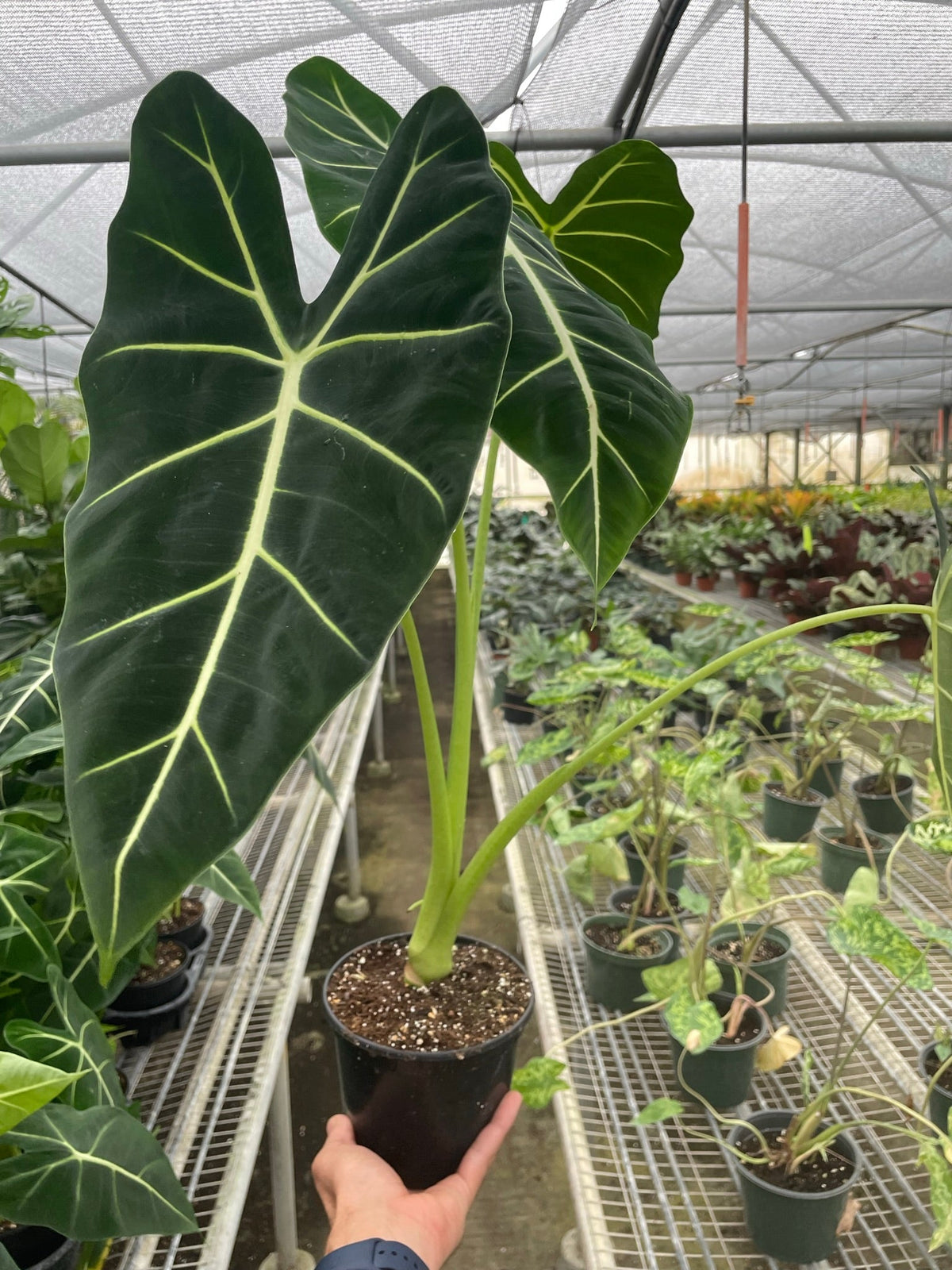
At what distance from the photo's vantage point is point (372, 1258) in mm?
674

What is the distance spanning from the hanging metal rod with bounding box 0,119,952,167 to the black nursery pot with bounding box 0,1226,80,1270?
278cm

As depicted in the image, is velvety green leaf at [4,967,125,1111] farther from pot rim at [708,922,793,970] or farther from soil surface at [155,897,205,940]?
pot rim at [708,922,793,970]

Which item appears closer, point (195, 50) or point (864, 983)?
point (864, 983)

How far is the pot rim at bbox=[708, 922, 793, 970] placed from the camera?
3.86ft

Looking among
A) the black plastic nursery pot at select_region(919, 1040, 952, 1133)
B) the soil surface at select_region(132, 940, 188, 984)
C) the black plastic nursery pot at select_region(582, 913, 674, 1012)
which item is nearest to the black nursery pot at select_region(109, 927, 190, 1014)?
the soil surface at select_region(132, 940, 188, 984)

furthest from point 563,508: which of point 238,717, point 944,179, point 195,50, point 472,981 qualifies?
point 944,179

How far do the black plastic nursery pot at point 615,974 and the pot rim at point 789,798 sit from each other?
1.73ft

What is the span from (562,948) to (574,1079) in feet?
0.91

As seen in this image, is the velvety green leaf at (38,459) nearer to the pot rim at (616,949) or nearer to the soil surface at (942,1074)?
the pot rim at (616,949)

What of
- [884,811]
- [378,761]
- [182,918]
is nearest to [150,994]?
[182,918]

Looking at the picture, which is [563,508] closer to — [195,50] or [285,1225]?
[285,1225]

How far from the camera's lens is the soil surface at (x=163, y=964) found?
113 cm

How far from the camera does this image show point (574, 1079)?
107 centimetres

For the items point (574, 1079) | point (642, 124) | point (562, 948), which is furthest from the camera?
point (642, 124)
